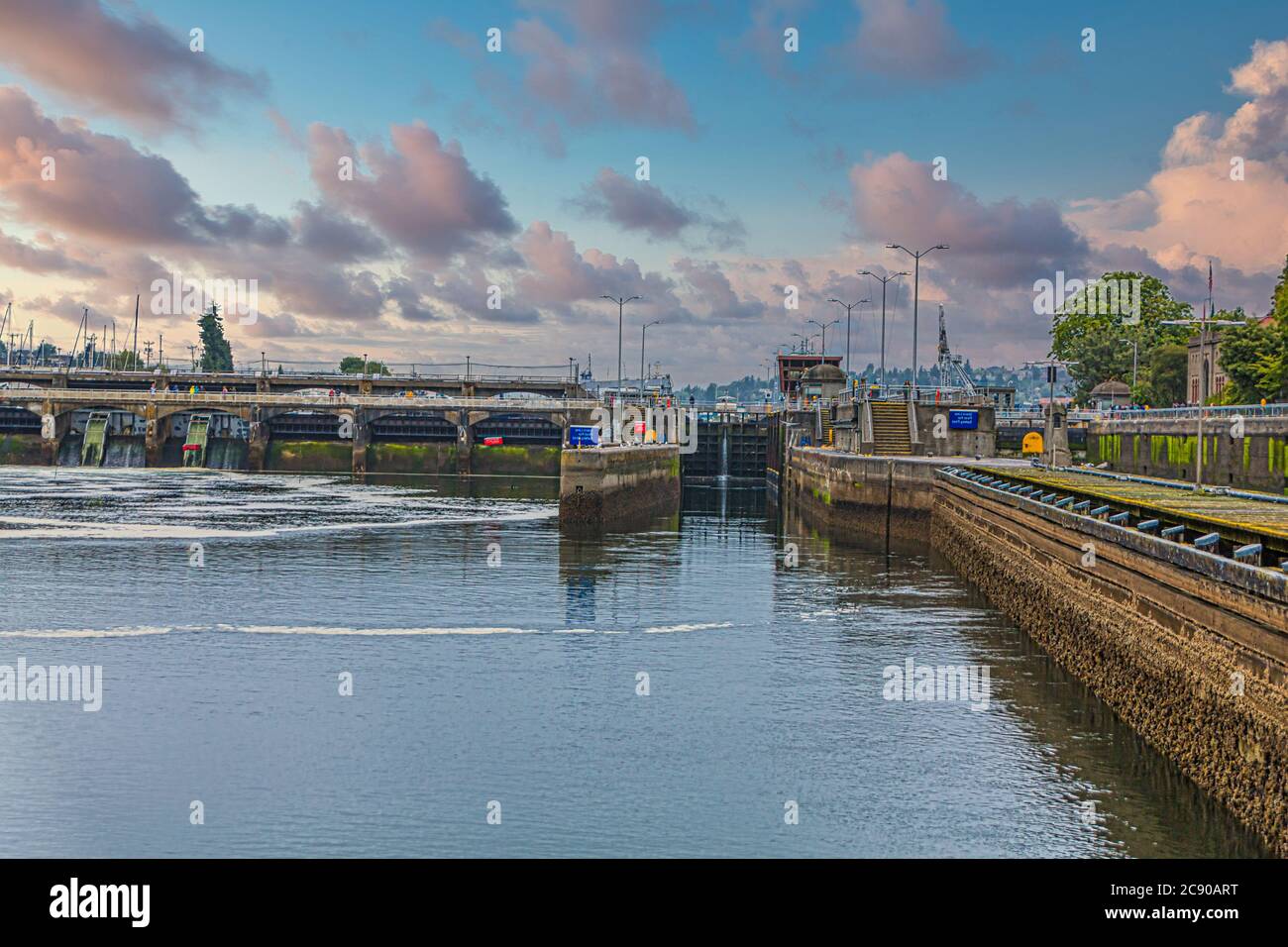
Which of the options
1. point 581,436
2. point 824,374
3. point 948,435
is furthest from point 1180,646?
point 824,374

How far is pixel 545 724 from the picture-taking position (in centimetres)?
2677

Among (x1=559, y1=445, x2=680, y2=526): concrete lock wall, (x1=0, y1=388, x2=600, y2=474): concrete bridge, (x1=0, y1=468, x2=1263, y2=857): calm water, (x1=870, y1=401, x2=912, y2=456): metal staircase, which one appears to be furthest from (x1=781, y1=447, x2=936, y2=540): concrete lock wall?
(x1=0, y1=388, x2=600, y2=474): concrete bridge

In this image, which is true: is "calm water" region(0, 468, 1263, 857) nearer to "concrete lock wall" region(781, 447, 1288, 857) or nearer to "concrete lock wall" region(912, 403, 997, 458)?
"concrete lock wall" region(781, 447, 1288, 857)

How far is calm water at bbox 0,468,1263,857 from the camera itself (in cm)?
2012

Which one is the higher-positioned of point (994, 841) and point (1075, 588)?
point (1075, 588)

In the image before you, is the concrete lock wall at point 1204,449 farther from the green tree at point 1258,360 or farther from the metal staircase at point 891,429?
the metal staircase at point 891,429

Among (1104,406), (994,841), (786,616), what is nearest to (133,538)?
(786,616)

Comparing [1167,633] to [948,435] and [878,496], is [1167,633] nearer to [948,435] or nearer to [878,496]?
[878,496]

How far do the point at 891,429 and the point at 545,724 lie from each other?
62800 millimetres

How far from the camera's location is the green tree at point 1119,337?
165 metres

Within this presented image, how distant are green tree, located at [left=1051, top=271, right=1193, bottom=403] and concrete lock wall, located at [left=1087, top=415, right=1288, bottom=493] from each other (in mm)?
62848
